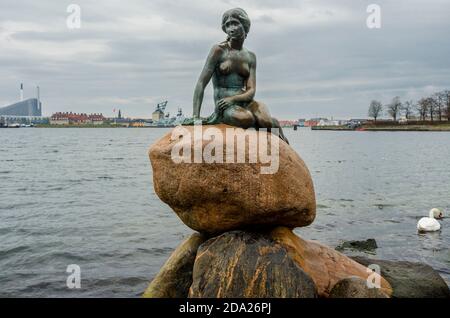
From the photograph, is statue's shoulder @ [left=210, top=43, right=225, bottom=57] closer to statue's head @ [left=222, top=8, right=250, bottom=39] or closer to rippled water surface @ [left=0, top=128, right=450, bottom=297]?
statue's head @ [left=222, top=8, right=250, bottom=39]

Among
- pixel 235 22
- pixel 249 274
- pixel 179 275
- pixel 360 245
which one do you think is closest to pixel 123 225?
pixel 360 245

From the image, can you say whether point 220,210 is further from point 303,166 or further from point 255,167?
point 303,166

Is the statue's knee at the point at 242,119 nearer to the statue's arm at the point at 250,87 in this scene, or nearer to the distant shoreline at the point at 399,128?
the statue's arm at the point at 250,87

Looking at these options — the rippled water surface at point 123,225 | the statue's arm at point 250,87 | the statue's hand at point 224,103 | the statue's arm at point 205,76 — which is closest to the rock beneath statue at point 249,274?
the statue's hand at point 224,103

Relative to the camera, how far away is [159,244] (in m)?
15.6

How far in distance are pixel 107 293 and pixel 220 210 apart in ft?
14.4

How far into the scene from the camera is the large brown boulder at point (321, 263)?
846cm

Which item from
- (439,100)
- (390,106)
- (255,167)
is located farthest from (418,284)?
(390,106)

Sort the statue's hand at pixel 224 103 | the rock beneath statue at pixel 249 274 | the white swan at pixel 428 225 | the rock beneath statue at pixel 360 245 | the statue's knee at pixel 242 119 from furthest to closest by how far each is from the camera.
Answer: the white swan at pixel 428 225, the rock beneath statue at pixel 360 245, the statue's hand at pixel 224 103, the statue's knee at pixel 242 119, the rock beneath statue at pixel 249 274

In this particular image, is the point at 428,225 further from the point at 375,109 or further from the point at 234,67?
the point at 375,109

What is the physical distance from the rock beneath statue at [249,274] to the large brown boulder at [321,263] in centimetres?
34

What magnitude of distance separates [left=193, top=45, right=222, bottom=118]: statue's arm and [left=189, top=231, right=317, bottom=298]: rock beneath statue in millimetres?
2576

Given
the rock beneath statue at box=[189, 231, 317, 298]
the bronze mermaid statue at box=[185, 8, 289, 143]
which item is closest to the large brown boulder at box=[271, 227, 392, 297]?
the rock beneath statue at box=[189, 231, 317, 298]

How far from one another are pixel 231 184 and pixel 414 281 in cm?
368
